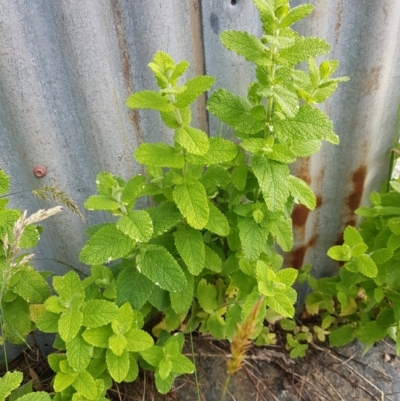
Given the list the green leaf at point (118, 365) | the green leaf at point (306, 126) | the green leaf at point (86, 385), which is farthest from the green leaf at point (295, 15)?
the green leaf at point (86, 385)

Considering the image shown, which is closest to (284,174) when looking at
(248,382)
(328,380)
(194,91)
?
(194,91)

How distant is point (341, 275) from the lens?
1.89m

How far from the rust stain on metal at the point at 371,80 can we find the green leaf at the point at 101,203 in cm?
121

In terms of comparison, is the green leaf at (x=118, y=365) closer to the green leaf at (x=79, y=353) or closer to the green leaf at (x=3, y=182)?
the green leaf at (x=79, y=353)

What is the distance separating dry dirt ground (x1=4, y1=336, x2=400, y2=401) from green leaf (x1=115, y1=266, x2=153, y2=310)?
0.54 meters

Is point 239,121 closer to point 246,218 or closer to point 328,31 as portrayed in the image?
point 246,218

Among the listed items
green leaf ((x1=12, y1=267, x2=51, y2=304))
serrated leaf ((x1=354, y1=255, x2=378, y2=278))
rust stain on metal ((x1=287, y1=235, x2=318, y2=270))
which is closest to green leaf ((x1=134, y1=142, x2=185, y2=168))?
green leaf ((x1=12, y1=267, x2=51, y2=304))

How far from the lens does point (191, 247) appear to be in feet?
4.87

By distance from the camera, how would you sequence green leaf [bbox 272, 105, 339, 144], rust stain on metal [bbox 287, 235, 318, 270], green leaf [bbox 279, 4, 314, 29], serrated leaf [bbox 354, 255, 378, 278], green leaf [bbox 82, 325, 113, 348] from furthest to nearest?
rust stain on metal [bbox 287, 235, 318, 270] < serrated leaf [bbox 354, 255, 378, 278] < green leaf [bbox 82, 325, 113, 348] < green leaf [bbox 272, 105, 339, 144] < green leaf [bbox 279, 4, 314, 29]

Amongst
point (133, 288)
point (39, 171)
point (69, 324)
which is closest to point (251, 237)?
point (133, 288)

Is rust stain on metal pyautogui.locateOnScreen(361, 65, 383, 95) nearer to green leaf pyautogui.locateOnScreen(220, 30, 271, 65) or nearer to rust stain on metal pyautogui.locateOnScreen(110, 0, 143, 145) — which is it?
green leaf pyautogui.locateOnScreen(220, 30, 271, 65)

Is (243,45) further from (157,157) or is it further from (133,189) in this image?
(133,189)

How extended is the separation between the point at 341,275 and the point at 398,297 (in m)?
0.24

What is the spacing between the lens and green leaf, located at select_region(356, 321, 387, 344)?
1893mm
